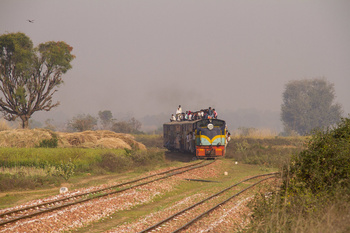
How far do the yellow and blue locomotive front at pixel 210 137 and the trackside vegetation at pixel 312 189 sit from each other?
1748cm

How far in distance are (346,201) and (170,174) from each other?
48.1 ft

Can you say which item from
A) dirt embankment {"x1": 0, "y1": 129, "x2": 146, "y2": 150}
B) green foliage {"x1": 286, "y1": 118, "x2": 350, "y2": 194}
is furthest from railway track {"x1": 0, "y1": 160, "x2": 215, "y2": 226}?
dirt embankment {"x1": 0, "y1": 129, "x2": 146, "y2": 150}

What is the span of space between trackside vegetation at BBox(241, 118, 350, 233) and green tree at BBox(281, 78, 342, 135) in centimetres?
8251

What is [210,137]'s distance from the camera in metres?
29.9

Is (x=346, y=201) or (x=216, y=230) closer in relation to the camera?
(x=346, y=201)

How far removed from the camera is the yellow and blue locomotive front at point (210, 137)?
2961 cm

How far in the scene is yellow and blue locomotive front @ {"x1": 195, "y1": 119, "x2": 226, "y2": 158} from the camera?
29.6 meters

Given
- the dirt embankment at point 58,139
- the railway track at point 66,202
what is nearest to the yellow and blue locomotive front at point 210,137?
the dirt embankment at point 58,139

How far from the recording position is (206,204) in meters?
14.9

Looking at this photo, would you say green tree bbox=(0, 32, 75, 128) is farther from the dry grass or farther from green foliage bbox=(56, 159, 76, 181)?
green foliage bbox=(56, 159, 76, 181)

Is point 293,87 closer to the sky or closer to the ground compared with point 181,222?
closer to the sky

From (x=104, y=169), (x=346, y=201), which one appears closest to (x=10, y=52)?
(x=104, y=169)

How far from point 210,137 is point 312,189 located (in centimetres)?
1913

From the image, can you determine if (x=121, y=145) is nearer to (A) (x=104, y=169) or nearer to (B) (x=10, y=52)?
(A) (x=104, y=169)
